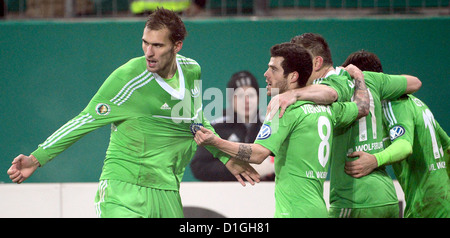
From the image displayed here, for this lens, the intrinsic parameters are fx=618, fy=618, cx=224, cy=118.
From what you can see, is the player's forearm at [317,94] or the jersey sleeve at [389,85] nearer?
the player's forearm at [317,94]

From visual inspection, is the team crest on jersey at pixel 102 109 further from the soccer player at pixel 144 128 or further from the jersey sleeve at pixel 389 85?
the jersey sleeve at pixel 389 85

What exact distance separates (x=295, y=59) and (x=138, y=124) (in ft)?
4.01

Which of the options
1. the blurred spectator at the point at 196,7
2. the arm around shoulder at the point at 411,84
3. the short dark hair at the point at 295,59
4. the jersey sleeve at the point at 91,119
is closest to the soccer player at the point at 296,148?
the short dark hair at the point at 295,59

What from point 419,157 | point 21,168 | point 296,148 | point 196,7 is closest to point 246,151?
point 296,148

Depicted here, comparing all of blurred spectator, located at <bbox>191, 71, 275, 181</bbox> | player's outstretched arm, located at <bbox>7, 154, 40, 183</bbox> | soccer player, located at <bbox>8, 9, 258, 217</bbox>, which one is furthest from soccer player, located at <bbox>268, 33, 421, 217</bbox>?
player's outstretched arm, located at <bbox>7, 154, 40, 183</bbox>

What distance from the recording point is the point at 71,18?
6.96m

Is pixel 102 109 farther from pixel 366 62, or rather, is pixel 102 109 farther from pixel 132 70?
pixel 366 62

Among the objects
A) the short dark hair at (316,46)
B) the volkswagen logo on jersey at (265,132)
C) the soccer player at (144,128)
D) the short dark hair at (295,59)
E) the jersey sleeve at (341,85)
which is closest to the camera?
the volkswagen logo on jersey at (265,132)

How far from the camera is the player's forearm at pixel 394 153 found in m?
4.49

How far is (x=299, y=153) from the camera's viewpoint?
4.05 metres

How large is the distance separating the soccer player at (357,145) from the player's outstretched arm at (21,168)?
2.09 m

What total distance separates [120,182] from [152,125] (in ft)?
1.54

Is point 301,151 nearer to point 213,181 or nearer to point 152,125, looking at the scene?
point 152,125
